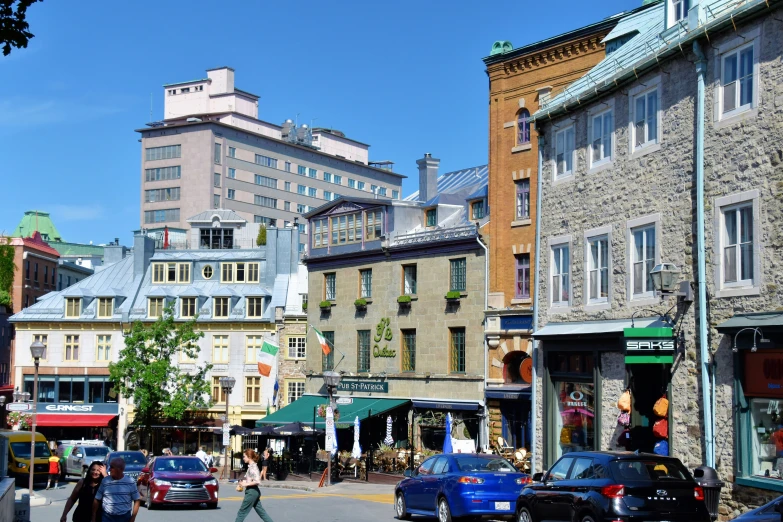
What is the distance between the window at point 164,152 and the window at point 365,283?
65.6 meters

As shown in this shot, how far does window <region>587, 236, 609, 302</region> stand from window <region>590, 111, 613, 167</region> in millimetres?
1972

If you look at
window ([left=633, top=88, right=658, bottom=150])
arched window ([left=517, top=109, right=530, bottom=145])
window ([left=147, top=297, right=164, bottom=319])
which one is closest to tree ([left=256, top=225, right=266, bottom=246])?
window ([left=147, top=297, right=164, bottom=319])

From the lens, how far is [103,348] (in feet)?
217

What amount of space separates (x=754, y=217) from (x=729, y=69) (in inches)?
125

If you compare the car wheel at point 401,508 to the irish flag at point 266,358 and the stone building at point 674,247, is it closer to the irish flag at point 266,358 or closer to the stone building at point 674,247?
the stone building at point 674,247

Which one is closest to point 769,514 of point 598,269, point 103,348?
point 598,269

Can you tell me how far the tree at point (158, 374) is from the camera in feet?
192

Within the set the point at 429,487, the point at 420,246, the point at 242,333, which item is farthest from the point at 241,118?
the point at 429,487

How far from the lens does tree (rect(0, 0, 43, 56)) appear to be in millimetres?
11623

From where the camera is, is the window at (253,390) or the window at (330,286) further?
the window at (253,390)

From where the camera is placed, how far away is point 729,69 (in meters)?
20.9

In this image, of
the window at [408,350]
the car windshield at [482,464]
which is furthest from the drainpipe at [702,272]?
the window at [408,350]

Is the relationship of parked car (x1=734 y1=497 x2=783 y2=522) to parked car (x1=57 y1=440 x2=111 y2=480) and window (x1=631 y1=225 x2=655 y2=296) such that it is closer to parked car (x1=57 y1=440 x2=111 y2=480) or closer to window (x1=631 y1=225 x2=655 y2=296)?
window (x1=631 y1=225 x2=655 y2=296)

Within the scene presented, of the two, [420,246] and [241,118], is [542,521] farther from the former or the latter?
[241,118]
